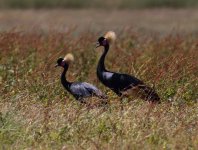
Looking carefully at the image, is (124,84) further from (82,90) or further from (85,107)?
(85,107)

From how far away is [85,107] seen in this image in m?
9.64

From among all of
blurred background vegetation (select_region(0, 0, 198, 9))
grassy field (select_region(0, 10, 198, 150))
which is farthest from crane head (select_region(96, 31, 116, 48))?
blurred background vegetation (select_region(0, 0, 198, 9))

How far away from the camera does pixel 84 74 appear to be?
1345 cm

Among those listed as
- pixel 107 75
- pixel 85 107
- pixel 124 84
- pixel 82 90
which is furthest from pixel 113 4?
pixel 85 107

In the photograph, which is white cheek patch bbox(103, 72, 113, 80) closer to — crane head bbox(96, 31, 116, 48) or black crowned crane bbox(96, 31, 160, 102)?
black crowned crane bbox(96, 31, 160, 102)

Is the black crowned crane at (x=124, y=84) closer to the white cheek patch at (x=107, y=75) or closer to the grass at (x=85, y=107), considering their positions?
the white cheek patch at (x=107, y=75)

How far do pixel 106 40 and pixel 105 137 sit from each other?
3434 millimetres

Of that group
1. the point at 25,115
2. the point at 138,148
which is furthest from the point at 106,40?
the point at 138,148

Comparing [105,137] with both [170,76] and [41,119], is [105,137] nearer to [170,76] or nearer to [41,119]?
[41,119]

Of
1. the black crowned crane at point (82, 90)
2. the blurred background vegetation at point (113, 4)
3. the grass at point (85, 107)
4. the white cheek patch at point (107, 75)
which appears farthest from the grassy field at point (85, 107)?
the blurred background vegetation at point (113, 4)

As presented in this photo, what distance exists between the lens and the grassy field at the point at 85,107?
8477 mm

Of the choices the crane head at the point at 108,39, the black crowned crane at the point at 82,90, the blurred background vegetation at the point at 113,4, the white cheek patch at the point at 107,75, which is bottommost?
the blurred background vegetation at the point at 113,4

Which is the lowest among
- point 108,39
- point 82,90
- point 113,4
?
point 113,4

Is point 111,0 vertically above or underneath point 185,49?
underneath
